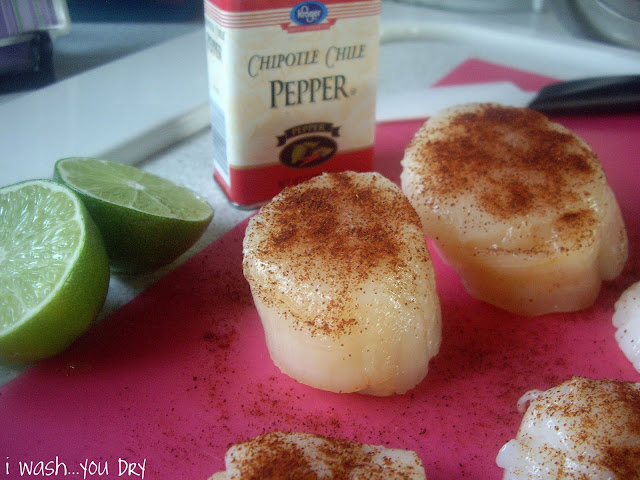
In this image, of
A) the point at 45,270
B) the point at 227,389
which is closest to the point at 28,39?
the point at 45,270

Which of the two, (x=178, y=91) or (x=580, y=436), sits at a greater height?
(x=178, y=91)

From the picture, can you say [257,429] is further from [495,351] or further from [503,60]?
[503,60]

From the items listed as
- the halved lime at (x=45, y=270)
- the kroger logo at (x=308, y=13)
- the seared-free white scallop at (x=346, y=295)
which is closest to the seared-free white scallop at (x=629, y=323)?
the seared-free white scallop at (x=346, y=295)

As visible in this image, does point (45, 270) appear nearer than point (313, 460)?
No

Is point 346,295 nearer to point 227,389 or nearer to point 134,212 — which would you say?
point 227,389

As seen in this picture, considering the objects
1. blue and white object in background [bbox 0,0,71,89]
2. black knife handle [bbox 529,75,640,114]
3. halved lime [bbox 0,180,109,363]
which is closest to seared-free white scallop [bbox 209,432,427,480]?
halved lime [bbox 0,180,109,363]

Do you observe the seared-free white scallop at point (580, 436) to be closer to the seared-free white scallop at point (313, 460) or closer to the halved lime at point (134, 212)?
the seared-free white scallop at point (313, 460)

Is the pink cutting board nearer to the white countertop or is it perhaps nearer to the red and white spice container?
the white countertop

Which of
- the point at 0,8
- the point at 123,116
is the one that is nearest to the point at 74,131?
the point at 123,116
